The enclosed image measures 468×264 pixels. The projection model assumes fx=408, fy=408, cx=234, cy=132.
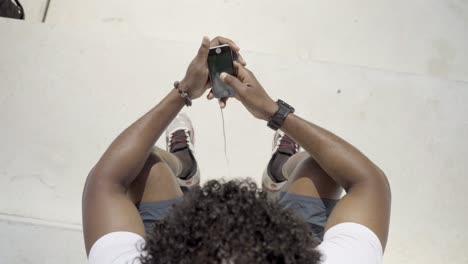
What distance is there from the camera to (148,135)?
2.62 feet

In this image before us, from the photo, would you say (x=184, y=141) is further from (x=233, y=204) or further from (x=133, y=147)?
(x=233, y=204)

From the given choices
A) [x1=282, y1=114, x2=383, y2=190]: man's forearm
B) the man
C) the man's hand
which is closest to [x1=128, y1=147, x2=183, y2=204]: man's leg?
the man

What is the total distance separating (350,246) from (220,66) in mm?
445

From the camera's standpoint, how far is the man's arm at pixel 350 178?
715 mm

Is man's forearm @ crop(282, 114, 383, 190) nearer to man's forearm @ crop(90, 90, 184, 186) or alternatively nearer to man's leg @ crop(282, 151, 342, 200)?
man's leg @ crop(282, 151, 342, 200)

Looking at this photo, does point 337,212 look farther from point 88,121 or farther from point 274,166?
point 88,121

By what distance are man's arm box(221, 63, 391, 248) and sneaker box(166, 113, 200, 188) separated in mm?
316

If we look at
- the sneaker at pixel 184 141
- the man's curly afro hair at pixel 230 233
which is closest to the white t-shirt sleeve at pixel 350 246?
the man's curly afro hair at pixel 230 233

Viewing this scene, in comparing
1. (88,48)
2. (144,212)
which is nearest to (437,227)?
(144,212)

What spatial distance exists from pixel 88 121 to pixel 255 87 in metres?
0.62

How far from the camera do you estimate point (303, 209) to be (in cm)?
86

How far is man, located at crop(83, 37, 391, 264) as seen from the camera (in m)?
0.50

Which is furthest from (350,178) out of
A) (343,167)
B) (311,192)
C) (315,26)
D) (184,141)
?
(315,26)

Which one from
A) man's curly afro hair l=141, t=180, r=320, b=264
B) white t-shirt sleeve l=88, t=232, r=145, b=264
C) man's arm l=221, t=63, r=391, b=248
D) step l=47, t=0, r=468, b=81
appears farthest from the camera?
step l=47, t=0, r=468, b=81
